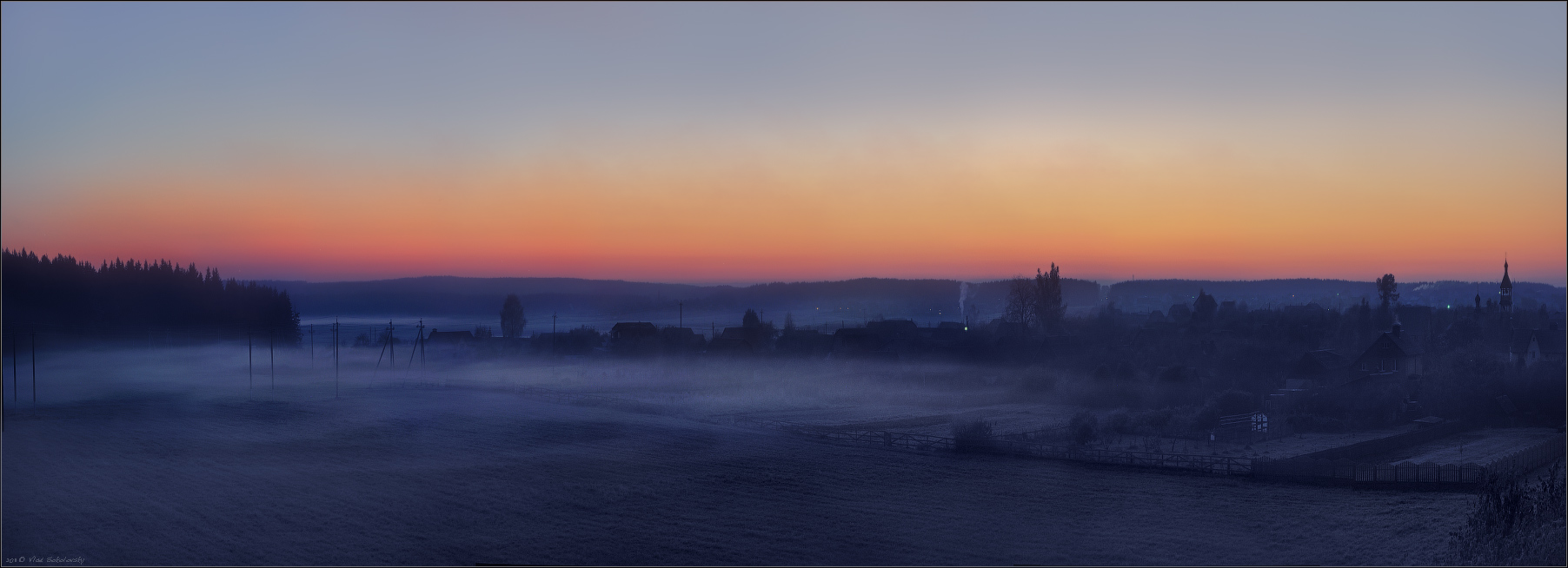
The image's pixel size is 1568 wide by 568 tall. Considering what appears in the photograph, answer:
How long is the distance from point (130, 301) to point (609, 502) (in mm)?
29502

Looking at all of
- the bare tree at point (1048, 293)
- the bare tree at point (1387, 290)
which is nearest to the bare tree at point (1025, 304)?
the bare tree at point (1048, 293)

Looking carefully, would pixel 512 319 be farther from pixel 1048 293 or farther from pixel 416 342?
pixel 1048 293

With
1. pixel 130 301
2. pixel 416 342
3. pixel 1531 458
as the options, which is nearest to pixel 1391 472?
pixel 1531 458

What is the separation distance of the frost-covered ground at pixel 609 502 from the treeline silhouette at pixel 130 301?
4.11 metres

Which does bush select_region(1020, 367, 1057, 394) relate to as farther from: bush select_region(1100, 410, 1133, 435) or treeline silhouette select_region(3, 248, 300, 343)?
treeline silhouette select_region(3, 248, 300, 343)

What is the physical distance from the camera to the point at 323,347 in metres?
59.9

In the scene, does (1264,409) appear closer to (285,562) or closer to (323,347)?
(285,562)

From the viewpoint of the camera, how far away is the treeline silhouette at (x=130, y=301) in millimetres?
26797

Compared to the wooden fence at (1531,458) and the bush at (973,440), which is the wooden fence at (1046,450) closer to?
the bush at (973,440)

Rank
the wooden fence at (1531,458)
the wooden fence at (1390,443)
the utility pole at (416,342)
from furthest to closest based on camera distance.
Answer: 1. the utility pole at (416,342)
2. the wooden fence at (1390,443)
3. the wooden fence at (1531,458)

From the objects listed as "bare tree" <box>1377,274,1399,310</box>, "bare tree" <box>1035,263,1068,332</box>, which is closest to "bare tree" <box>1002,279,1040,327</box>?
"bare tree" <box>1035,263,1068,332</box>

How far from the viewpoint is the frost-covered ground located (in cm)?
1644

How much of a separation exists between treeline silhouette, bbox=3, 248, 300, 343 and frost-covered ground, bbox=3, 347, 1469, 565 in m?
4.11

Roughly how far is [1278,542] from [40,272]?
32.9 m
